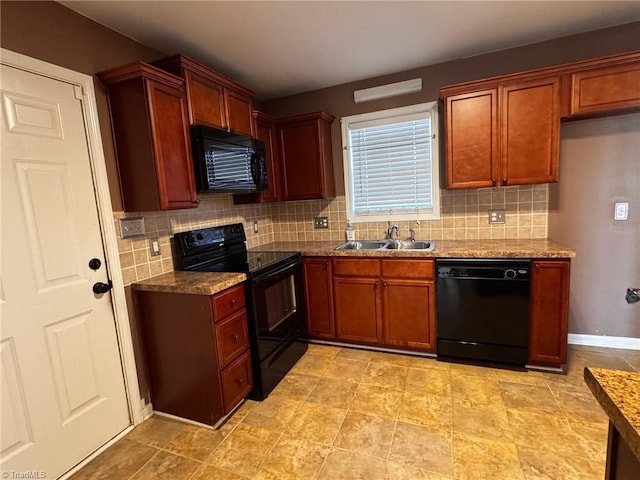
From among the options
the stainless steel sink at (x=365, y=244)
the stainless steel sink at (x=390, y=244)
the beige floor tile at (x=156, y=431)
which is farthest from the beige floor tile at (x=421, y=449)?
the stainless steel sink at (x=365, y=244)

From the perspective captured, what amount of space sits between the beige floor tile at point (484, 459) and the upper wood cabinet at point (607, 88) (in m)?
2.31

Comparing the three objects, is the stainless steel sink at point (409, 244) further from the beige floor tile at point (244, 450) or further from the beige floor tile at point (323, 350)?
the beige floor tile at point (244, 450)

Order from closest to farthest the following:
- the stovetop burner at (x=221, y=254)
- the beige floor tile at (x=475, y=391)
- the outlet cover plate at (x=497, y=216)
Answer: the beige floor tile at (x=475, y=391) < the stovetop burner at (x=221, y=254) < the outlet cover plate at (x=497, y=216)

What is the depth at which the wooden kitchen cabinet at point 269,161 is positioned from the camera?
9.87 ft

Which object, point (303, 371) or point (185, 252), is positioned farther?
point (303, 371)

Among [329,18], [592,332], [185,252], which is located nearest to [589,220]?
[592,332]

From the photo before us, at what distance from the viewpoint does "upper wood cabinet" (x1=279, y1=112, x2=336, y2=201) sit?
122 inches

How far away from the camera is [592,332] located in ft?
8.97

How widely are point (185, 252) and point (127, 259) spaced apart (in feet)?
1.33

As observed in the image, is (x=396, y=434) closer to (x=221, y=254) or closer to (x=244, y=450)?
(x=244, y=450)

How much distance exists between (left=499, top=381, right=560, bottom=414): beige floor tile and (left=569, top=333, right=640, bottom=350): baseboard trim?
91 centimetres

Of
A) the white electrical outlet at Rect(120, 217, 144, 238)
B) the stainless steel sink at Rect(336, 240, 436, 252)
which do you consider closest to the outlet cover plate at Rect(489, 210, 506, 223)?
the stainless steel sink at Rect(336, 240, 436, 252)

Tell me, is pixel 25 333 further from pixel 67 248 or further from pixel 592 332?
pixel 592 332

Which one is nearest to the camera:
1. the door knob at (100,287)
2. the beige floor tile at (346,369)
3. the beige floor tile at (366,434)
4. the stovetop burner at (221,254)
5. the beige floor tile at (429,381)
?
the beige floor tile at (366,434)
